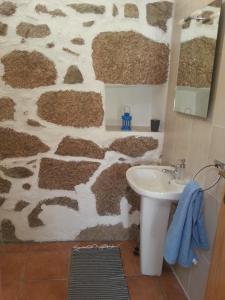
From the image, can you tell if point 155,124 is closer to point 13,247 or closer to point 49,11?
point 49,11

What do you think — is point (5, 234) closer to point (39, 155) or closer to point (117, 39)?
point (39, 155)

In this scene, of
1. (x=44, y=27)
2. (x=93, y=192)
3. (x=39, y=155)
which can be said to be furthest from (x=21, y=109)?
(x=93, y=192)

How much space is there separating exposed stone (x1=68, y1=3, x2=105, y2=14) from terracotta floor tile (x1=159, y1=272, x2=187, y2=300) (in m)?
2.11

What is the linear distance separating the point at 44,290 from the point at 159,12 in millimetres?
2252

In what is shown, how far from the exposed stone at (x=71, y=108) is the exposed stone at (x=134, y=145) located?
267 millimetres

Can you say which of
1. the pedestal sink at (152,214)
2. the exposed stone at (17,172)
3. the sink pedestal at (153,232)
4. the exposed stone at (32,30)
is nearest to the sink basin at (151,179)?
the pedestal sink at (152,214)

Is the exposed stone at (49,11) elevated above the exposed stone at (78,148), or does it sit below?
above

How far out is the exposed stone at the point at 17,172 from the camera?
2152 millimetres

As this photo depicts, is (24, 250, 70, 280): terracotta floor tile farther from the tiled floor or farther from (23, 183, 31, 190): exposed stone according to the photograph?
(23, 183, 31, 190): exposed stone

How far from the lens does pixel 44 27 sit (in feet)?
6.31

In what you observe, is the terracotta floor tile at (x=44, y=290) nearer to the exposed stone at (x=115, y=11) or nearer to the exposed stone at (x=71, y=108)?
the exposed stone at (x=71, y=108)

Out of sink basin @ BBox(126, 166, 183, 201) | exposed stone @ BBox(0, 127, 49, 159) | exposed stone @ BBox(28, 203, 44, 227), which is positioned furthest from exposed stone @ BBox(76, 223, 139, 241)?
exposed stone @ BBox(0, 127, 49, 159)

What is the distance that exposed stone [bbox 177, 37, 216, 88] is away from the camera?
144cm

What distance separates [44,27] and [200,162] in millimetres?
1501
